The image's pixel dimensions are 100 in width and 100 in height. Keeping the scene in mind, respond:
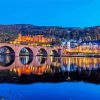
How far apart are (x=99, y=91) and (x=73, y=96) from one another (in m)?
2.41

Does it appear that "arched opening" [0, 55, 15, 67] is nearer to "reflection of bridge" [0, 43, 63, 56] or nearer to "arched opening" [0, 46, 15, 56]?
"arched opening" [0, 46, 15, 56]

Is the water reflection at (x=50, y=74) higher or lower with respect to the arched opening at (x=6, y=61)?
lower

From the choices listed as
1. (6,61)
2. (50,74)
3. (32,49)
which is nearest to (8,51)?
(32,49)

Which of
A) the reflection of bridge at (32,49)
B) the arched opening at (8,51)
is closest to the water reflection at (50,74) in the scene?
the reflection of bridge at (32,49)

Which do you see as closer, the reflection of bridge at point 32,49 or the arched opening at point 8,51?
the reflection of bridge at point 32,49

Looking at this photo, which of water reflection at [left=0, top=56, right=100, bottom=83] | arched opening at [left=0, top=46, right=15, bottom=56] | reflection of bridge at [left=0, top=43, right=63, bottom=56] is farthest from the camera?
arched opening at [left=0, top=46, right=15, bottom=56]

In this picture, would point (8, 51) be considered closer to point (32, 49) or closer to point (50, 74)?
point (32, 49)

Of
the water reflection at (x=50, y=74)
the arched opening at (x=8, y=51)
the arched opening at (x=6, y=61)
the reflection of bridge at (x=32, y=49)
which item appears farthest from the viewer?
the arched opening at (x=8, y=51)

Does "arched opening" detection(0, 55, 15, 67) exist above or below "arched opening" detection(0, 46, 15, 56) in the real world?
below

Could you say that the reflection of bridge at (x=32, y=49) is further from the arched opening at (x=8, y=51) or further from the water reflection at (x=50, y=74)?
the water reflection at (x=50, y=74)

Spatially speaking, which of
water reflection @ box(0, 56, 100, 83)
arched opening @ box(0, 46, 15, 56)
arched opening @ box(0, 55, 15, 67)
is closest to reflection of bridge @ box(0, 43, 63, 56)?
arched opening @ box(0, 46, 15, 56)

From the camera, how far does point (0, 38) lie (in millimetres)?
83438

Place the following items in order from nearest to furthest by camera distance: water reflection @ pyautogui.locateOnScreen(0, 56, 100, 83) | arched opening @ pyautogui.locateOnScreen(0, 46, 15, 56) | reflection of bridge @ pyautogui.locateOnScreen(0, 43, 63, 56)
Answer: water reflection @ pyautogui.locateOnScreen(0, 56, 100, 83) → reflection of bridge @ pyautogui.locateOnScreen(0, 43, 63, 56) → arched opening @ pyautogui.locateOnScreen(0, 46, 15, 56)

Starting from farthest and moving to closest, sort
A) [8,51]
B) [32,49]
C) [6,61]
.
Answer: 1. [8,51]
2. [32,49]
3. [6,61]
